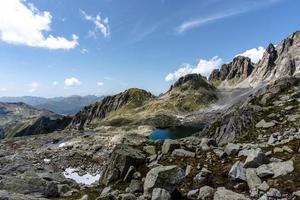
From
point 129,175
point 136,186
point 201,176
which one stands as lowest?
point 136,186

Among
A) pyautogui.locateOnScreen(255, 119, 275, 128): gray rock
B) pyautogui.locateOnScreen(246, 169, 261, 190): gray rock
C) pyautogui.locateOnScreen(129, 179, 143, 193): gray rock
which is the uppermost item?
pyautogui.locateOnScreen(255, 119, 275, 128): gray rock

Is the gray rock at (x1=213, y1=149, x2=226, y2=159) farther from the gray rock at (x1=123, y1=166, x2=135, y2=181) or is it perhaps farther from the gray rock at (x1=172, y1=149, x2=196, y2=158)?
the gray rock at (x1=123, y1=166, x2=135, y2=181)

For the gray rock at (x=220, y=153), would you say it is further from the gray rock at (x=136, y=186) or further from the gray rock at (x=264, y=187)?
the gray rock at (x=264, y=187)

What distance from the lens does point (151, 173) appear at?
768 inches

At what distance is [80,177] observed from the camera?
183 feet

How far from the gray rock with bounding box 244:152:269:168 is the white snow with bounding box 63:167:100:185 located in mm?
33136

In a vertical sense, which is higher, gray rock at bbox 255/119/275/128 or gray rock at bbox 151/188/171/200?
gray rock at bbox 255/119/275/128

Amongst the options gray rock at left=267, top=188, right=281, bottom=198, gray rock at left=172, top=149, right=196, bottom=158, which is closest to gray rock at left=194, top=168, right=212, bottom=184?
gray rock at left=267, top=188, right=281, bottom=198

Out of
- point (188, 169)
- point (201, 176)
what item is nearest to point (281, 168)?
point (201, 176)

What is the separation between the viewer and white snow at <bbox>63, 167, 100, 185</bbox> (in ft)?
169

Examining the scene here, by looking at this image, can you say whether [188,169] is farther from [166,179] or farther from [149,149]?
[149,149]

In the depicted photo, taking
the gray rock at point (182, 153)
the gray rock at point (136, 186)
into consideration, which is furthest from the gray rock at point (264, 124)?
the gray rock at point (136, 186)

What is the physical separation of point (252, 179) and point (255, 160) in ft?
7.42

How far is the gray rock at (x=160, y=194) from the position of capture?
58.4ft
